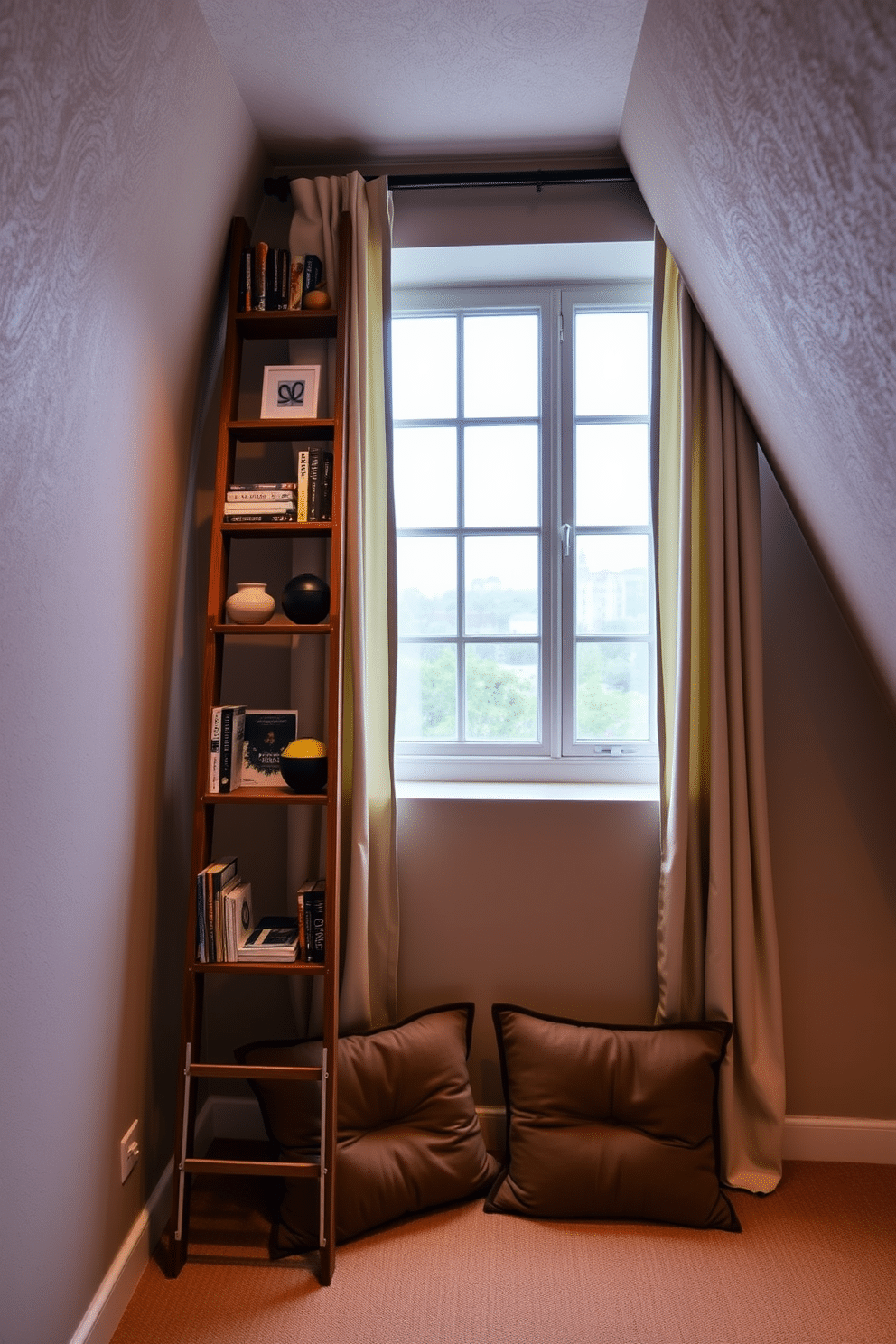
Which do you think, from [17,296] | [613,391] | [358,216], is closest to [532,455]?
[613,391]

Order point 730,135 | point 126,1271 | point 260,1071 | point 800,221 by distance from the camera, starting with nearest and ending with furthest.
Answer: point 800,221 → point 730,135 → point 126,1271 → point 260,1071

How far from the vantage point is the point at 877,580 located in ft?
5.47

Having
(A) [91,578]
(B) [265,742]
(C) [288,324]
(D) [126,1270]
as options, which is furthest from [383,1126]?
(C) [288,324]

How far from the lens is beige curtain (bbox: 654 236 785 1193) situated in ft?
6.91

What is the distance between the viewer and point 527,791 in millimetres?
2350

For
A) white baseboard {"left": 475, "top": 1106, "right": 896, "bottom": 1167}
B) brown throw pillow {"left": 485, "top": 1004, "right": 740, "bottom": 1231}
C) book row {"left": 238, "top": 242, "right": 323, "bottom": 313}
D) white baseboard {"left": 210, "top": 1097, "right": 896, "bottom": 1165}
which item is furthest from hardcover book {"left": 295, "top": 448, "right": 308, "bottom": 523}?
white baseboard {"left": 475, "top": 1106, "right": 896, "bottom": 1167}

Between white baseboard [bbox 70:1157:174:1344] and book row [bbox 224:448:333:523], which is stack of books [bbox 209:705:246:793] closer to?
book row [bbox 224:448:333:523]

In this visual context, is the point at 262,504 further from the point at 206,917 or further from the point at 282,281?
the point at 206,917

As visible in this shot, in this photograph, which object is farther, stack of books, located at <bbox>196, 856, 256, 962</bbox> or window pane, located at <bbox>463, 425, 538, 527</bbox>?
window pane, located at <bbox>463, 425, 538, 527</bbox>

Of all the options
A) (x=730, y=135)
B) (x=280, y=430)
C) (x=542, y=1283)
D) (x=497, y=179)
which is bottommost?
(x=542, y=1283)

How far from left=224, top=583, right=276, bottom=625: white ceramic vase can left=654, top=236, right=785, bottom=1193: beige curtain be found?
1024 mm

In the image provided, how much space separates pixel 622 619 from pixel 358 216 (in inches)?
50.6

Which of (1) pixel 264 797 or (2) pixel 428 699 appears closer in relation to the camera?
(1) pixel 264 797

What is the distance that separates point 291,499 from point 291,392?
0.29m
